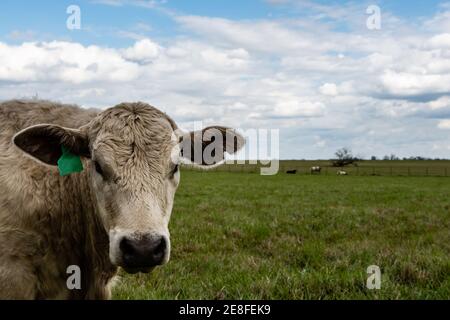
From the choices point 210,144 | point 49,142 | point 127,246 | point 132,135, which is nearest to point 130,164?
point 132,135

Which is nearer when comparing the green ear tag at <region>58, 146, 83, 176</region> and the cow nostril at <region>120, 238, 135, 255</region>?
the cow nostril at <region>120, 238, 135, 255</region>

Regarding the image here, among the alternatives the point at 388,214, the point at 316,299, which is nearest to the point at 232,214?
the point at 388,214

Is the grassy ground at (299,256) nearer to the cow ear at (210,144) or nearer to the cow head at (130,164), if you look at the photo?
the cow ear at (210,144)

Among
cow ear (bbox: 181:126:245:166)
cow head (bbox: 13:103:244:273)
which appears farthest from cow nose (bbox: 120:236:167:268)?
cow ear (bbox: 181:126:245:166)

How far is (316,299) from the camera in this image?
5.98 meters

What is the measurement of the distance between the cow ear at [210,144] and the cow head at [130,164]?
1cm

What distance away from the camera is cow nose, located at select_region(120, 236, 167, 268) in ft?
12.6

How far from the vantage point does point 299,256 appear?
8578 mm

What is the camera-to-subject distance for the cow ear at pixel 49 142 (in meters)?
4.73

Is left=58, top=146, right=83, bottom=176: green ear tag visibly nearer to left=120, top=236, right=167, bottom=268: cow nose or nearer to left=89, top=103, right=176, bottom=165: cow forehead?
left=89, top=103, right=176, bottom=165: cow forehead

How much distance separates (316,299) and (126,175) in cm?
290

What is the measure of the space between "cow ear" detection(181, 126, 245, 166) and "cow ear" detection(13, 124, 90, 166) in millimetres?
999

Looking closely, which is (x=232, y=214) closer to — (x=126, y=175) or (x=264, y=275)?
(x=264, y=275)

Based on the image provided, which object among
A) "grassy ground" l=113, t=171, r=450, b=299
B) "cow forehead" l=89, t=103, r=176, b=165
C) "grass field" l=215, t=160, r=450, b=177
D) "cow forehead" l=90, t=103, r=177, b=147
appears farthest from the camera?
"grass field" l=215, t=160, r=450, b=177
